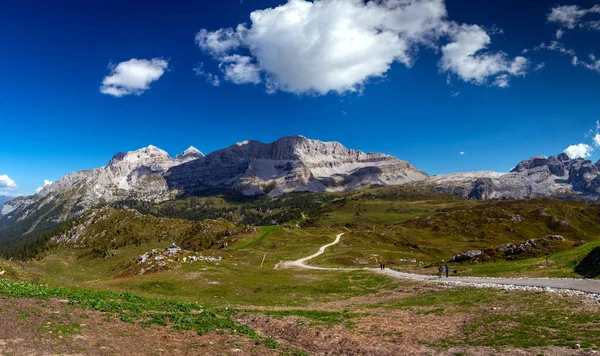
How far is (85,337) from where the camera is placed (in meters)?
21.0

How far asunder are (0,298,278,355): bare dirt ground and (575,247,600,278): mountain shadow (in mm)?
45920

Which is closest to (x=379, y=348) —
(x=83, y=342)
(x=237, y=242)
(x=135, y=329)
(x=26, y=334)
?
(x=135, y=329)

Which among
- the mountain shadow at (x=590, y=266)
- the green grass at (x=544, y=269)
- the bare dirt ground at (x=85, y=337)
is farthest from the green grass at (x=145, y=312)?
the green grass at (x=544, y=269)

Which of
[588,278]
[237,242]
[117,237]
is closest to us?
[588,278]

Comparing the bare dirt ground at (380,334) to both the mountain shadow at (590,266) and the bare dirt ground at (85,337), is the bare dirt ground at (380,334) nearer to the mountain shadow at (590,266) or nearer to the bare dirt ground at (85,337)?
the bare dirt ground at (85,337)

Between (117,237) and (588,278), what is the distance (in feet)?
669

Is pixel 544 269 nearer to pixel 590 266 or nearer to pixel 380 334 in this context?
pixel 590 266

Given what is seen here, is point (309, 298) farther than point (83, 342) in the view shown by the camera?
Yes

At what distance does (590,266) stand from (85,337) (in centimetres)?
6079

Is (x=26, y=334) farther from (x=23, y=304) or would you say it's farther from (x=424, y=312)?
(x=424, y=312)

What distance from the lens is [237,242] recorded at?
540 ft

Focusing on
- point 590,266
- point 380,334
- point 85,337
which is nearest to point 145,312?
point 85,337

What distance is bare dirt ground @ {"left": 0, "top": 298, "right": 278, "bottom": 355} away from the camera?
1898 centimetres

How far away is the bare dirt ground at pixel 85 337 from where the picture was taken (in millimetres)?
18984
